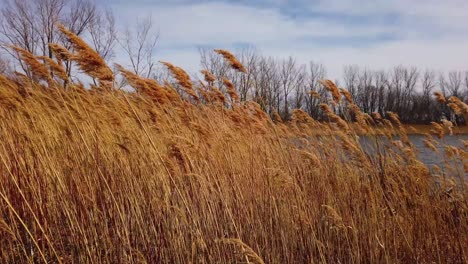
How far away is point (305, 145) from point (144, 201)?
2728mm

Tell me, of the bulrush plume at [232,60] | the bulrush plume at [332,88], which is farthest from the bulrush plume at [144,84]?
the bulrush plume at [332,88]

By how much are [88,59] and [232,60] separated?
1.67m

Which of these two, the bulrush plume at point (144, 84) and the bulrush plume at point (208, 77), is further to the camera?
the bulrush plume at point (208, 77)

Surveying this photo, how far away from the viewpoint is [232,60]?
342cm

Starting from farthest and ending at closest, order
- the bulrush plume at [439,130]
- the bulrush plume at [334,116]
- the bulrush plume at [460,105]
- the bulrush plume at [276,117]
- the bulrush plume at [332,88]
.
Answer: the bulrush plume at [276,117], the bulrush plume at [439,130], the bulrush plume at [334,116], the bulrush plume at [332,88], the bulrush plume at [460,105]

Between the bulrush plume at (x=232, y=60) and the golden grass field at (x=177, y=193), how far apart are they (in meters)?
0.03

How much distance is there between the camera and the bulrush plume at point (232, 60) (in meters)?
3.36

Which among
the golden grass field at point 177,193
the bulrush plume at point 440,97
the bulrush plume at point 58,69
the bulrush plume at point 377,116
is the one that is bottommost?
the golden grass field at point 177,193

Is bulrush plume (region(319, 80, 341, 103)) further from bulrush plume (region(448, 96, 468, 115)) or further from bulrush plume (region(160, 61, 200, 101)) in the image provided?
bulrush plume (region(160, 61, 200, 101))

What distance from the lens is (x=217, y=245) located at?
7.50ft

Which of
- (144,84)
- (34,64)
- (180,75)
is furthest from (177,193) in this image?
(34,64)

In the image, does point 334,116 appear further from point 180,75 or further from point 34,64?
point 34,64

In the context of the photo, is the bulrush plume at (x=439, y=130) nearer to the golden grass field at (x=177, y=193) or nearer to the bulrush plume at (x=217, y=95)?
the golden grass field at (x=177, y=193)

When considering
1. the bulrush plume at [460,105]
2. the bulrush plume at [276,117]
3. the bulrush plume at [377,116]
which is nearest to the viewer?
the bulrush plume at [460,105]
